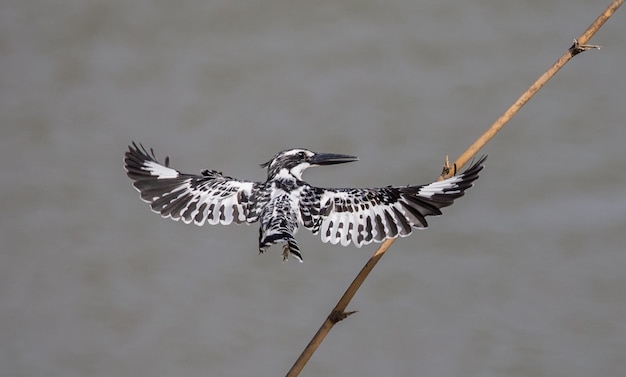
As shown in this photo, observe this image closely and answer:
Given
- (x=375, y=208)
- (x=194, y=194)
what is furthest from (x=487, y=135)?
(x=194, y=194)

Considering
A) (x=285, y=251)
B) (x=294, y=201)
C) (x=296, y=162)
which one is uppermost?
(x=296, y=162)

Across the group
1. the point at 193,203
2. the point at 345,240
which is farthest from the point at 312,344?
the point at 193,203

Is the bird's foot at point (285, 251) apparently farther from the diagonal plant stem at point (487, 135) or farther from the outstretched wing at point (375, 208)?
the diagonal plant stem at point (487, 135)

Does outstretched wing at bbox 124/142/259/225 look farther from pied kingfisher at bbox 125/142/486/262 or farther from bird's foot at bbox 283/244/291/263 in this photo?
bird's foot at bbox 283/244/291/263

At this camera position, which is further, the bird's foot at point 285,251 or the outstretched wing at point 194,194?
the outstretched wing at point 194,194

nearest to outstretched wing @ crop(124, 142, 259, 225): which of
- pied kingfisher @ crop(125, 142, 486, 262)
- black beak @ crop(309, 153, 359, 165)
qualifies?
pied kingfisher @ crop(125, 142, 486, 262)

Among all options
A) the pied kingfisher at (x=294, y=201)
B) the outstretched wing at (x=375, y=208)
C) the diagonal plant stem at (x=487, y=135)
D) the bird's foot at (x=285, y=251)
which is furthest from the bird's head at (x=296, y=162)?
the diagonal plant stem at (x=487, y=135)

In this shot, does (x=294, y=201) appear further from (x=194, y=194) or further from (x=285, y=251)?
(x=194, y=194)
